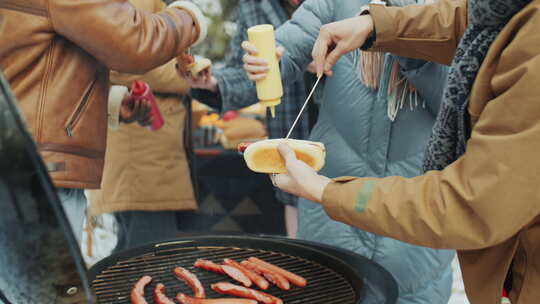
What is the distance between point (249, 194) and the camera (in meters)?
4.32

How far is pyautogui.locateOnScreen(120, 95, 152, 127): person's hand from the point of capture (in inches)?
98.4

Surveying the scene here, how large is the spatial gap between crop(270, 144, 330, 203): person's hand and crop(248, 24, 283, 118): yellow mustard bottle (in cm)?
45

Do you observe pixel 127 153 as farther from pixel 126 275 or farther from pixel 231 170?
pixel 126 275

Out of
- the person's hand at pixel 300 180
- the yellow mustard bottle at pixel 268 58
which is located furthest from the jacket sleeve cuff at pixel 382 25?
the person's hand at pixel 300 180

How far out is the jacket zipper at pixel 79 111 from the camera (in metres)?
1.90

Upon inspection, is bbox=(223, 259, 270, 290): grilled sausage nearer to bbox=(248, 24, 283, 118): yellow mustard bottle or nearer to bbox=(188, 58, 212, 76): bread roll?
bbox=(248, 24, 283, 118): yellow mustard bottle

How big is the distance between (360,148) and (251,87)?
2.54 feet

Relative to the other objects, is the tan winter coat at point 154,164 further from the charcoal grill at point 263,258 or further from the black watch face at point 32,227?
the black watch face at point 32,227

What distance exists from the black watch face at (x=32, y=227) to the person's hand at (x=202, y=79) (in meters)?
1.56

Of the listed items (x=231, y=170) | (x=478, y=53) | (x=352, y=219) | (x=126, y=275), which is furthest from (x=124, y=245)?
(x=478, y=53)

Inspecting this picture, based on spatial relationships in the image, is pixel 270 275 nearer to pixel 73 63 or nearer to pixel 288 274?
pixel 288 274

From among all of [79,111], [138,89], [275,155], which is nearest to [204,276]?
[275,155]

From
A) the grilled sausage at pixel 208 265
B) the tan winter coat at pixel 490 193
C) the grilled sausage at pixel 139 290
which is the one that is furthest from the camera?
the grilled sausage at pixel 208 265

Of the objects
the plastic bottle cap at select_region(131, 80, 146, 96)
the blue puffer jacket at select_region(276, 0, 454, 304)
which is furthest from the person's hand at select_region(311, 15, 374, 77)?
the plastic bottle cap at select_region(131, 80, 146, 96)
